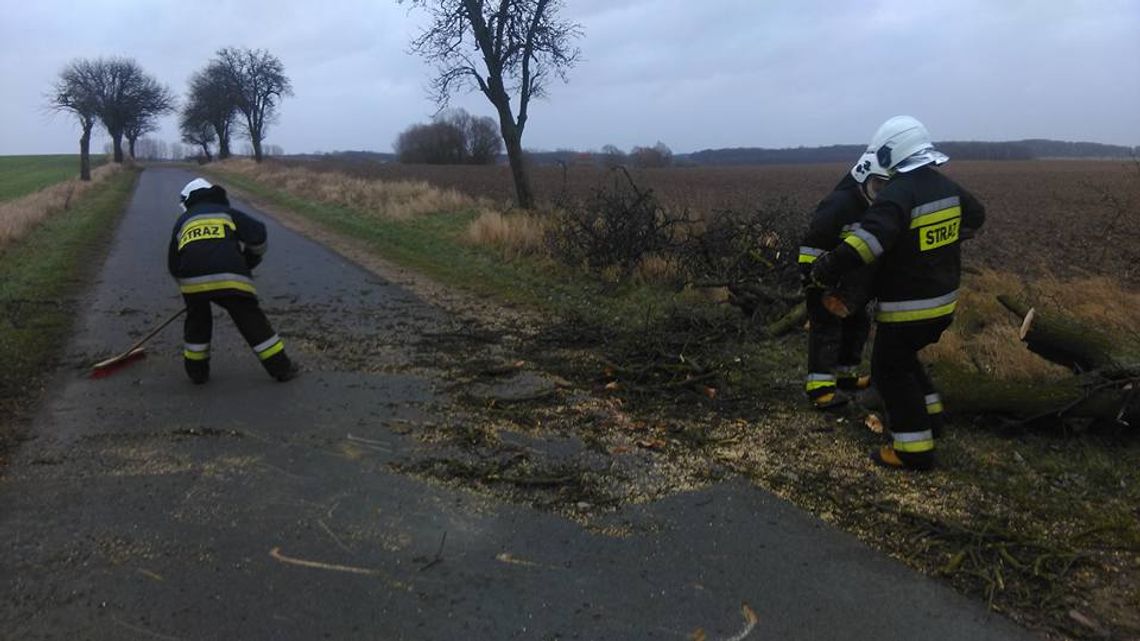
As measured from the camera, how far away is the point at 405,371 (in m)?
6.73

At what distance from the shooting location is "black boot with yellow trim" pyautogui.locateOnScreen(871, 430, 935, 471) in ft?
14.5

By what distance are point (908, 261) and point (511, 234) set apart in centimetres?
1000

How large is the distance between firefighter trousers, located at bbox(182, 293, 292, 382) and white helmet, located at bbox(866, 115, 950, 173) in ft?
15.0

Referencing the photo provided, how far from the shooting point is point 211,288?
6.25m

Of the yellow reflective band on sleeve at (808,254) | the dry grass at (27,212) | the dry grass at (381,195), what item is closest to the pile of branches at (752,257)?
the yellow reflective band on sleeve at (808,254)

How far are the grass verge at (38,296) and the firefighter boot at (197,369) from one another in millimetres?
1055

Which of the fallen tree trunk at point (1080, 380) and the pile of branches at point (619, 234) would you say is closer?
the fallen tree trunk at point (1080, 380)

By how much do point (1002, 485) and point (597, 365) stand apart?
3327mm

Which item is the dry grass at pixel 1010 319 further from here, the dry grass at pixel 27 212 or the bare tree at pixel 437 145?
the bare tree at pixel 437 145

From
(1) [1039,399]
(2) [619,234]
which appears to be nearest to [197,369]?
(1) [1039,399]

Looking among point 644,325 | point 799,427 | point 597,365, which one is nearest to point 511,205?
point 644,325

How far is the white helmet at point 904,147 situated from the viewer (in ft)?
14.3

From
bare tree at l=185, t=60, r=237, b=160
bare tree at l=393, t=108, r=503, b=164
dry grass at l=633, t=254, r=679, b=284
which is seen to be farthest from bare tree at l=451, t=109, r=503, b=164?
dry grass at l=633, t=254, r=679, b=284

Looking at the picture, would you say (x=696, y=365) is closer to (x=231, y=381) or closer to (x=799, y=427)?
(x=799, y=427)
